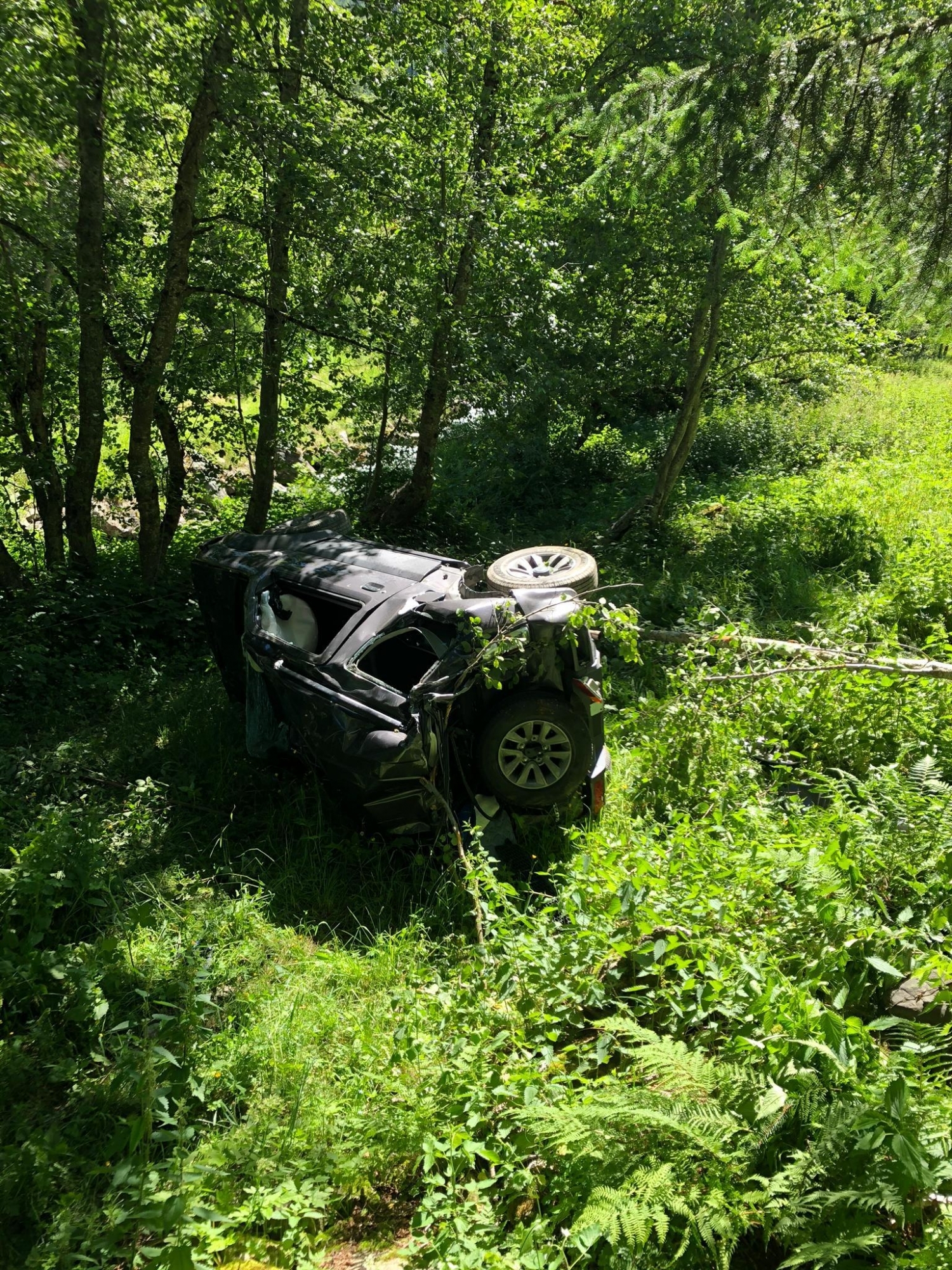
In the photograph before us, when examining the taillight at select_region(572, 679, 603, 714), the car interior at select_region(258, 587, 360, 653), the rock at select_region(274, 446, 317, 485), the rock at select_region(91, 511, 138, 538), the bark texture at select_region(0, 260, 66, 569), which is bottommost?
the rock at select_region(91, 511, 138, 538)

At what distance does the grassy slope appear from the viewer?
8.23ft

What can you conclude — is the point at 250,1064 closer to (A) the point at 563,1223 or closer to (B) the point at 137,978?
(B) the point at 137,978

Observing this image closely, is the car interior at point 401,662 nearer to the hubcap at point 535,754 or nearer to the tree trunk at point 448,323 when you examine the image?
the hubcap at point 535,754

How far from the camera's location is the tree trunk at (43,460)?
7.59 m

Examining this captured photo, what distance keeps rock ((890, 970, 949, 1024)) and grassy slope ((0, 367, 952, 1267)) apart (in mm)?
81

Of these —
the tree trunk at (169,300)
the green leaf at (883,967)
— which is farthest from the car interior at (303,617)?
the green leaf at (883,967)

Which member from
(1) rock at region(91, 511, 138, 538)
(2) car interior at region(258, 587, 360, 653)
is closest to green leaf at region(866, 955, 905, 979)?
(2) car interior at region(258, 587, 360, 653)

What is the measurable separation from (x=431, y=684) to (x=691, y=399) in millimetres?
7343

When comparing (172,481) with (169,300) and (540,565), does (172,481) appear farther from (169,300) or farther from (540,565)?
(540,565)

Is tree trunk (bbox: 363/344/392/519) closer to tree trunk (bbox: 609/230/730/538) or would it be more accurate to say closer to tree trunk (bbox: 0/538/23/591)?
tree trunk (bbox: 609/230/730/538)

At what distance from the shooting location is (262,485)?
9.27m

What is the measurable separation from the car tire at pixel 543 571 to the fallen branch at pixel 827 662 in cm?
70

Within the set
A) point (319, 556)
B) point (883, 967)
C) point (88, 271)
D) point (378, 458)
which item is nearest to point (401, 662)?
point (319, 556)

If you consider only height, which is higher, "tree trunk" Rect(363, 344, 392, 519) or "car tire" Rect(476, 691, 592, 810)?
"tree trunk" Rect(363, 344, 392, 519)
